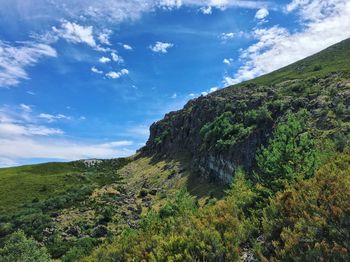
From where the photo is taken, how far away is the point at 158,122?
563 ft

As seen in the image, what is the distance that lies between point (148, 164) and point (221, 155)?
59.9 metres

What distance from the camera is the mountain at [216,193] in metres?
12.4

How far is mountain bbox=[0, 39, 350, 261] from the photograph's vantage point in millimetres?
12383

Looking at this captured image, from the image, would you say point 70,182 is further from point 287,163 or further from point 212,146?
point 287,163

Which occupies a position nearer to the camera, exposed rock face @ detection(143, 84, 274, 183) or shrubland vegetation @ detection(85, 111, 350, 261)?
shrubland vegetation @ detection(85, 111, 350, 261)

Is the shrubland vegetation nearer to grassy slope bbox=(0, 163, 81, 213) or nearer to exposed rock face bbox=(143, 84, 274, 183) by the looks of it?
exposed rock face bbox=(143, 84, 274, 183)

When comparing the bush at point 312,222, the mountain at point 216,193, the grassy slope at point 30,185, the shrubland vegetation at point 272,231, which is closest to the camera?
the bush at point 312,222

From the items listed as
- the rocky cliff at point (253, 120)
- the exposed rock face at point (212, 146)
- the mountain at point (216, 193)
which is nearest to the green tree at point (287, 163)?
the mountain at point (216, 193)

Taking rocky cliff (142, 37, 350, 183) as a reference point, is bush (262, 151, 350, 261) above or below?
below

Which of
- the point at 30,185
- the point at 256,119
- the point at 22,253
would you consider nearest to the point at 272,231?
the point at 22,253

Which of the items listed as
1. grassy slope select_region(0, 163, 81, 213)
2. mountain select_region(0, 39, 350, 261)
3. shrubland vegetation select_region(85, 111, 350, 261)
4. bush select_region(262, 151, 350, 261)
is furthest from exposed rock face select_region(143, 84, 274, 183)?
bush select_region(262, 151, 350, 261)

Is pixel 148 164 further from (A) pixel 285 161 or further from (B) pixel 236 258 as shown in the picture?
(B) pixel 236 258

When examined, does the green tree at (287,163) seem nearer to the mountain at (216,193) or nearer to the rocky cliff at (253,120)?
the mountain at (216,193)

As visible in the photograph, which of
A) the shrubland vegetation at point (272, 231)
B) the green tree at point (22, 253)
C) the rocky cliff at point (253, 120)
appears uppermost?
the rocky cliff at point (253, 120)
